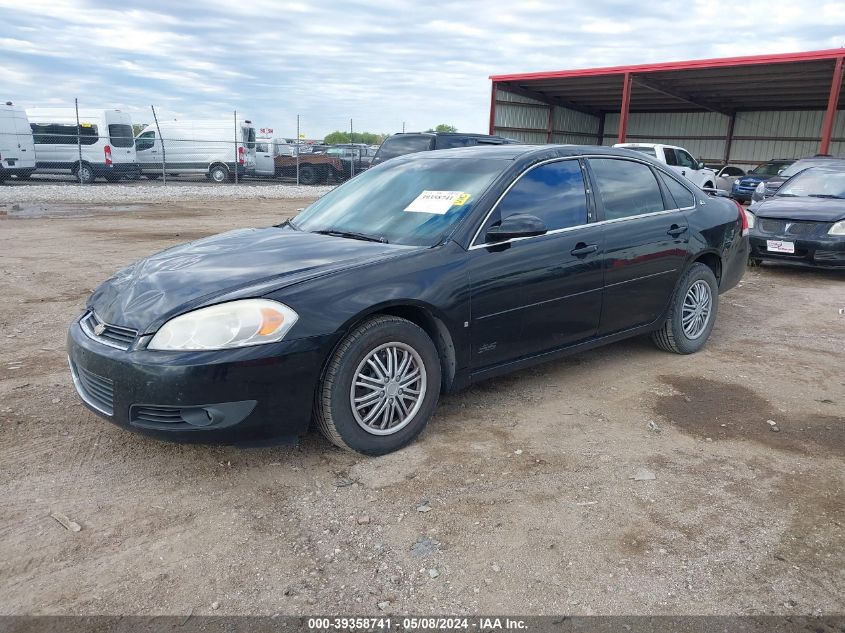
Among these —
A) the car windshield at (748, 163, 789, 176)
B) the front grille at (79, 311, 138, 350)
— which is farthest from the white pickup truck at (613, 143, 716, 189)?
the front grille at (79, 311, 138, 350)

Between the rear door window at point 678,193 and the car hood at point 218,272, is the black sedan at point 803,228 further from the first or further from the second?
the car hood at point 218,272

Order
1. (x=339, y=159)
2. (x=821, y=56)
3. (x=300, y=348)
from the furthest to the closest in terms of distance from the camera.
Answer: (x=339, y=159) < (x=821, y=56) < (x=300, y=348)

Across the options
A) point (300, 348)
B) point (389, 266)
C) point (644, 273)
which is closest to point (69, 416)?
point (300, 348)

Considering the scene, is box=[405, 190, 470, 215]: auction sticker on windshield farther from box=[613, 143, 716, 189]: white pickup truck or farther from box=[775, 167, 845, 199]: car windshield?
box=[613, 143, 716, 189]: white pickup truck

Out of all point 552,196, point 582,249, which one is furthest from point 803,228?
point 552,196

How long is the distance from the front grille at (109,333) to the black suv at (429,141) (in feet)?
34.6

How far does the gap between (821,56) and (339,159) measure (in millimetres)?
16293

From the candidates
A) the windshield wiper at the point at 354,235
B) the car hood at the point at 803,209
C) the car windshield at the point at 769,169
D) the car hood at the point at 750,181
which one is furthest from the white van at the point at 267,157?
the windshield wiper at the point at 354,235

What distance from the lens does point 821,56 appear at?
62.1ft

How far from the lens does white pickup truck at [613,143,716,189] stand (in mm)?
17641

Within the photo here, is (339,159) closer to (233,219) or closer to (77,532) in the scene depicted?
(233,219)

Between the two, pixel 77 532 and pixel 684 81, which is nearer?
pixel 77 532

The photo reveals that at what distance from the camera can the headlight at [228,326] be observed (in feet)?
10.0

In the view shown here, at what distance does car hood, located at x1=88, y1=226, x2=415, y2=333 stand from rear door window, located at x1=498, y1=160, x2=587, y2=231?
0.80 metres
